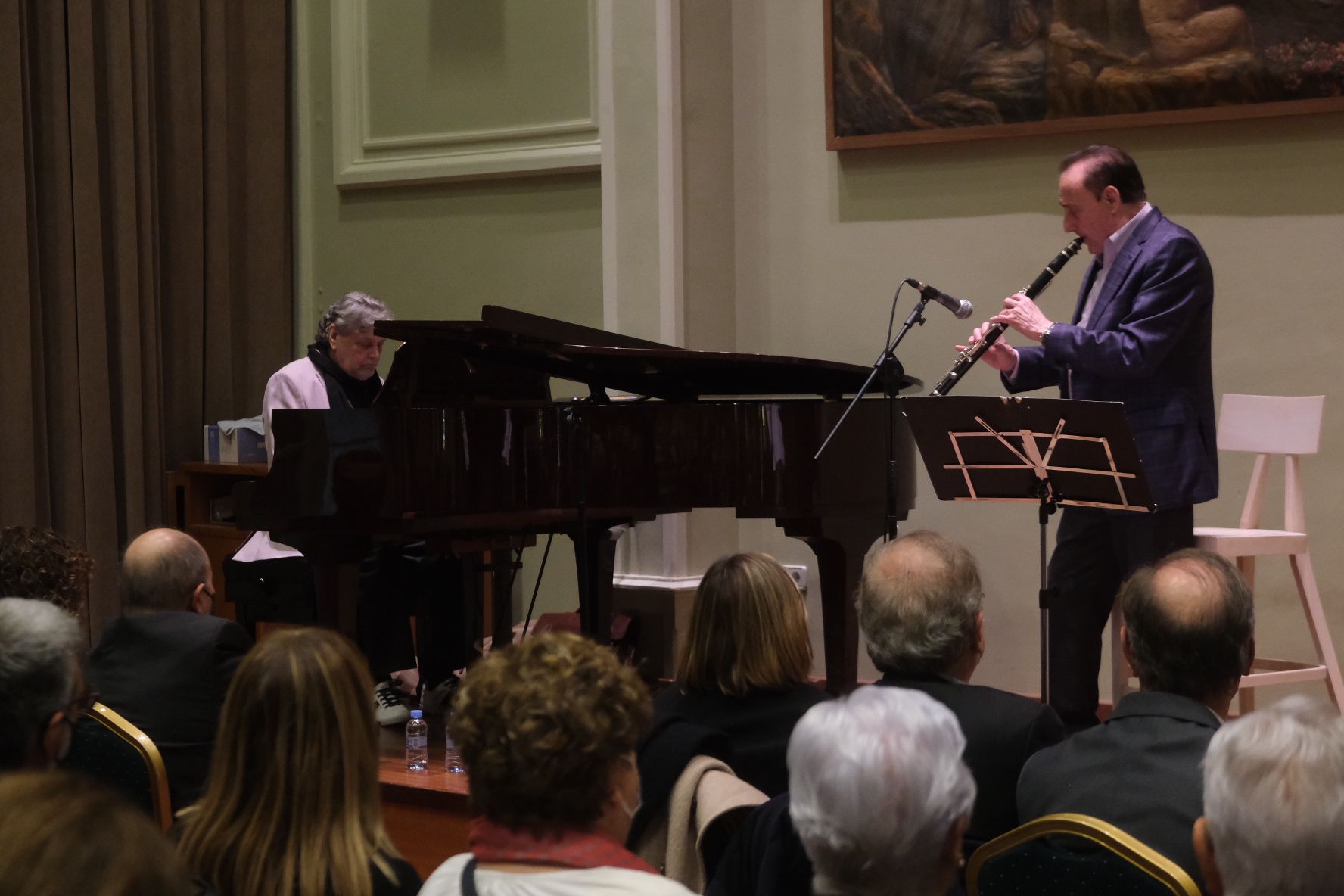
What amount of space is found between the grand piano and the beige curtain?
2355mm

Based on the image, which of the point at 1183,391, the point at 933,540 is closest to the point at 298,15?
the point at 1183,391

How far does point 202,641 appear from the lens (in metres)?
2.85

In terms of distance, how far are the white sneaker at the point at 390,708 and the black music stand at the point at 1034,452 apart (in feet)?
6.43

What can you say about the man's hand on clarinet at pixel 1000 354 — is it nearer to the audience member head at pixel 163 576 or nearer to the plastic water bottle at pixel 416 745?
the plastic water bottle at pixel 416 745

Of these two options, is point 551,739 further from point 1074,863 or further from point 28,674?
point 28,674

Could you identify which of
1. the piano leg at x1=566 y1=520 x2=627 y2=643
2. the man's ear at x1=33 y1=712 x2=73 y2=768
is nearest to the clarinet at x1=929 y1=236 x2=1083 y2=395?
the piano leg at x1=566 y1=520 x2=627 y2=643

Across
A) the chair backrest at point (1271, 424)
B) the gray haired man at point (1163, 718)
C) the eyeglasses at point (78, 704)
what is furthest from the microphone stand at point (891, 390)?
the eyeglasses at point (78, 704)

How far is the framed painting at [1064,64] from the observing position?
4.76m

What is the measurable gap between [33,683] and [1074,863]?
4.59 ft

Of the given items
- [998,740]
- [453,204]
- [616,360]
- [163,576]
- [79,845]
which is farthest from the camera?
[453,204]

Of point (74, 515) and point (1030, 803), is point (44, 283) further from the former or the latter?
point (1030, 803)

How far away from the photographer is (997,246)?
5.38 m

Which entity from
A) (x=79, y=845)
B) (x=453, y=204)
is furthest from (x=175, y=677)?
(x=453, y=204)

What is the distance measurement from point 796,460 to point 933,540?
5.44ft
